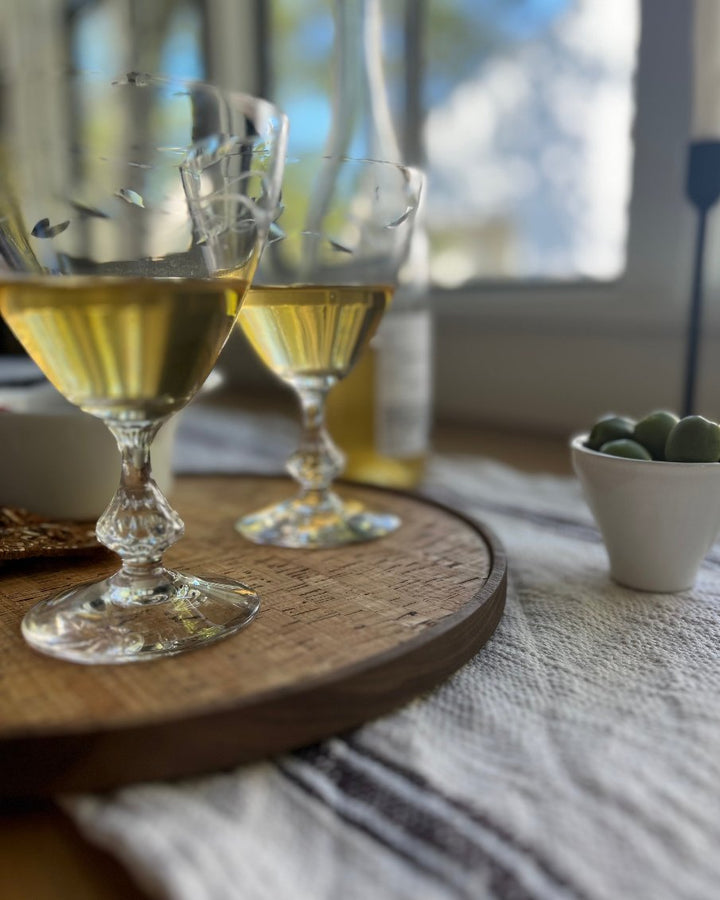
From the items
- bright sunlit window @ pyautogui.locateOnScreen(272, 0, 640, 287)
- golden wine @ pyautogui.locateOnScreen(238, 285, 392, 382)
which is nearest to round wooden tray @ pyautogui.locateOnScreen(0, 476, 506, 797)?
golden wine @ pyautogui.locateOnScreen(238, 285, 392, 382)

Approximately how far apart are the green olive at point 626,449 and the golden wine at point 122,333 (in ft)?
0.67

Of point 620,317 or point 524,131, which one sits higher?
point 524,131

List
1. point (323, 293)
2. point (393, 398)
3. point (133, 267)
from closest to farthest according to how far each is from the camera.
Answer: point (133, 267)
point (323, 293)
point (393, 398)

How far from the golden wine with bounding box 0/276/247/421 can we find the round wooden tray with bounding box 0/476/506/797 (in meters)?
0.11

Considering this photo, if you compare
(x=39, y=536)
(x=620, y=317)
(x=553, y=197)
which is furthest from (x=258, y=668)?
(x=553, y=197)

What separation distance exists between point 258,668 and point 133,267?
174 millimetres

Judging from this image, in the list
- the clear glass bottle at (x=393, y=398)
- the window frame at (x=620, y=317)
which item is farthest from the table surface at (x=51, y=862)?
the window frame at (x=620, y=317)

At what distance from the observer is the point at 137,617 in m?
0.34

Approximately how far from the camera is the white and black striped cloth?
21 centimetres

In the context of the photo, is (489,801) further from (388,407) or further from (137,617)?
(388,407)

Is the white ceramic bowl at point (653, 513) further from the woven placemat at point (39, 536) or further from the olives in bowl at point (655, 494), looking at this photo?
the woven placemat at point (39, 536)

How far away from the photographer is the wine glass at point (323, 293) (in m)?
0.46

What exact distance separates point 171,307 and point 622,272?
0.65m

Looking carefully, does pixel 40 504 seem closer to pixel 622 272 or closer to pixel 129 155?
pixel 129 155
